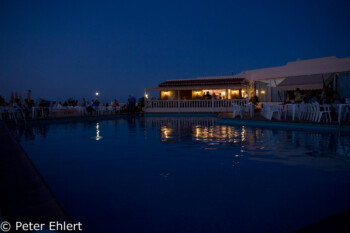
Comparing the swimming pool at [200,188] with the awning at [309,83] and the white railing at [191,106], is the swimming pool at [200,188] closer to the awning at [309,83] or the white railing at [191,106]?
the awning at [309,83]

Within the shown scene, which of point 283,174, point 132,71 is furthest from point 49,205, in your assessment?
point 132,71

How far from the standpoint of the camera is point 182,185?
2.99 meters

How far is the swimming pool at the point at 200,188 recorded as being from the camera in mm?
2129

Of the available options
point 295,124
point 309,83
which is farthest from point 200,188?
point 309,83

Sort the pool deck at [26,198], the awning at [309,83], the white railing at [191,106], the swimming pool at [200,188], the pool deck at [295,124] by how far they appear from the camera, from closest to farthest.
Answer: the pool deck at [26,198] < the swimming pool at [200,188] < the pool deck at [295,124] < the awning at [309,83] < the white railing at [191,106]

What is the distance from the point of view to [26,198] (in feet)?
6.28

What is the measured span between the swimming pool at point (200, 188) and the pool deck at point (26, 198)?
1.31 feet

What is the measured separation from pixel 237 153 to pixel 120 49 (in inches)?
2129

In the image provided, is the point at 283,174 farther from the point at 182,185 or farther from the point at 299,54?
the point at 299,54

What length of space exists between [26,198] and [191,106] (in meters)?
20.1

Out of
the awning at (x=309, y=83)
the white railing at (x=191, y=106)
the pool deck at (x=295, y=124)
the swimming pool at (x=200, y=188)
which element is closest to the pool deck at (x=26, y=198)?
the swimming pool at (x=200, y=188)

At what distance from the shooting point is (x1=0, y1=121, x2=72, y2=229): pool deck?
1590mm

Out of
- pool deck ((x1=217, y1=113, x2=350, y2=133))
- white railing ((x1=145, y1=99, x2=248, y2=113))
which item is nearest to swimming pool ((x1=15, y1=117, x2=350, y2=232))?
pool deck ((x1=217, y1=113, x2=350, y2=133))

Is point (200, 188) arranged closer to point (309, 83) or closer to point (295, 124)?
point (295, 124)
